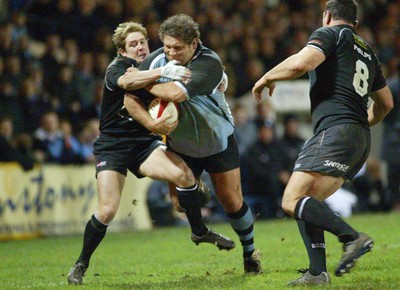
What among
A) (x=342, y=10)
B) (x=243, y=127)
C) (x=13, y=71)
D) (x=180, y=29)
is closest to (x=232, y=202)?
(x=180, y=29)

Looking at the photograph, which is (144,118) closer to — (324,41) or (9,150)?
(324,41)

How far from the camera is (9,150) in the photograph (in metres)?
13.6

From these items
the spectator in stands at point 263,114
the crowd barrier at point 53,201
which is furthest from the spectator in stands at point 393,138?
the crowd barrier at point 53,201

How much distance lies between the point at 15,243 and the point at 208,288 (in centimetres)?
641

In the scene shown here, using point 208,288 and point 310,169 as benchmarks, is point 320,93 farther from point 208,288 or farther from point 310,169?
point 208,288

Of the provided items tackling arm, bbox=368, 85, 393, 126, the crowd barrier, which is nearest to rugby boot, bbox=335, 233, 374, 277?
tackling arm, bbox=368, 85, 393, 126

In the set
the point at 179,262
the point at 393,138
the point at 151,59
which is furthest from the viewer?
the point at 393,138

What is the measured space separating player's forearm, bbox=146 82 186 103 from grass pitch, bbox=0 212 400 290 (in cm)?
158

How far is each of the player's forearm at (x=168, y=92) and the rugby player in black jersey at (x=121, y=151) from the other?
0.17 meters

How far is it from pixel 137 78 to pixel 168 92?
0.31m

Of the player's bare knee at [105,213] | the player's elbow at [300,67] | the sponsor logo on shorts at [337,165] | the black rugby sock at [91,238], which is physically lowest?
the black rugby sock at [91,238]

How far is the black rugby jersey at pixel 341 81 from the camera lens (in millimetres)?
6855

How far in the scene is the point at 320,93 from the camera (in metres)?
7.02

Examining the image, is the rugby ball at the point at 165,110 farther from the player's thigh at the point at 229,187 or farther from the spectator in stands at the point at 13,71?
the spectator in stands at the point at 13,71
